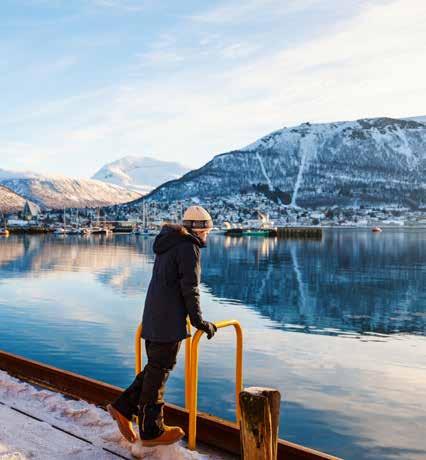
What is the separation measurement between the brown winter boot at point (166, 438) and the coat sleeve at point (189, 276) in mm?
1194

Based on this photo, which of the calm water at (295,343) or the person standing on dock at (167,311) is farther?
the calm water at (295,343)

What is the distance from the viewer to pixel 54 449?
5.76 m

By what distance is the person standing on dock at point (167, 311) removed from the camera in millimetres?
5488

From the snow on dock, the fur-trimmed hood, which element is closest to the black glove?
the fur-trimmed hood

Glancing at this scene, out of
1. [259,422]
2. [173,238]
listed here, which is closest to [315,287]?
[173,238]

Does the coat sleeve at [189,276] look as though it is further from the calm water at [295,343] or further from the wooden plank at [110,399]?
the calm water at [295,343]

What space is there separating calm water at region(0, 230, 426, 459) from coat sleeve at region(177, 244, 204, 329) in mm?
6204

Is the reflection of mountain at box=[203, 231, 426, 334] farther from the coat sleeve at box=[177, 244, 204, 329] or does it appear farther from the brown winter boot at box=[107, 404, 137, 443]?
the coat sleeve at box=[177, 244, 204, 329]

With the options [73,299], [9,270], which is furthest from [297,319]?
[9,270]

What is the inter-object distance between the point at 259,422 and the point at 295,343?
15.8 m

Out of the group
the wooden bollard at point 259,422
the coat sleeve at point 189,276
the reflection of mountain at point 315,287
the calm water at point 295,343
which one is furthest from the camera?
the reflection of mountain at point 315,287

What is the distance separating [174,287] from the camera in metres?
5.58

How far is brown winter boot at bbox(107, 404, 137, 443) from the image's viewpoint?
19.1 ft

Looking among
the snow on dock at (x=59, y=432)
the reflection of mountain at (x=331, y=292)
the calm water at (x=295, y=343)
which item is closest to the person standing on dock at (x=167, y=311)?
the snow on dock at (x=59, y=432)
